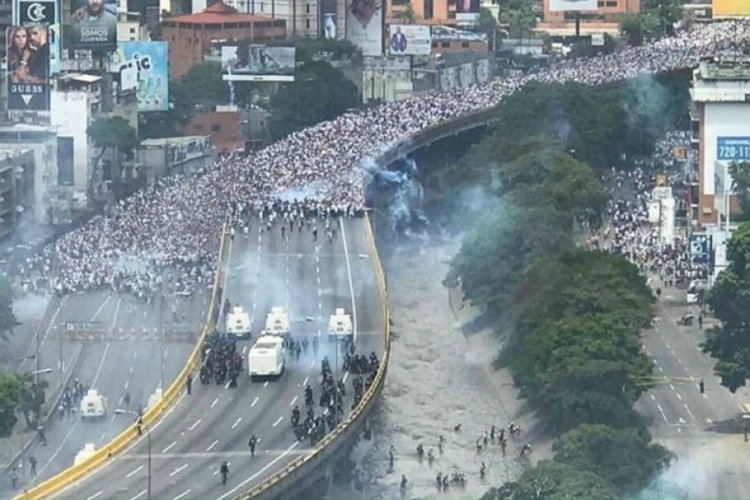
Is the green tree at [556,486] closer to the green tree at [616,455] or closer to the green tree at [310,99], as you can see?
the green tree at [616,455]

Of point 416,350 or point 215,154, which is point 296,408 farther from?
point 215,154

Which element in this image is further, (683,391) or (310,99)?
(310,99)

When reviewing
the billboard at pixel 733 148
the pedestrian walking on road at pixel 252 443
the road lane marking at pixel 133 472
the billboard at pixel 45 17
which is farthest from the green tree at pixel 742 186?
the road lane marking at pixel 133 472

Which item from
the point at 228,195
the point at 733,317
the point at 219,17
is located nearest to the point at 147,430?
the point at 733,317

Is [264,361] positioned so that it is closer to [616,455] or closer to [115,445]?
[115,445]

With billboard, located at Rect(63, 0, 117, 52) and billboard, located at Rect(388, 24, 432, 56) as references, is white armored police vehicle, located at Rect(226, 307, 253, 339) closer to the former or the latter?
billboard, located at Rect(63, 0, 117, 52)

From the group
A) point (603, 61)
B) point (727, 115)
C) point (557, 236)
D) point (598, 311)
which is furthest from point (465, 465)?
point (603, 61)
